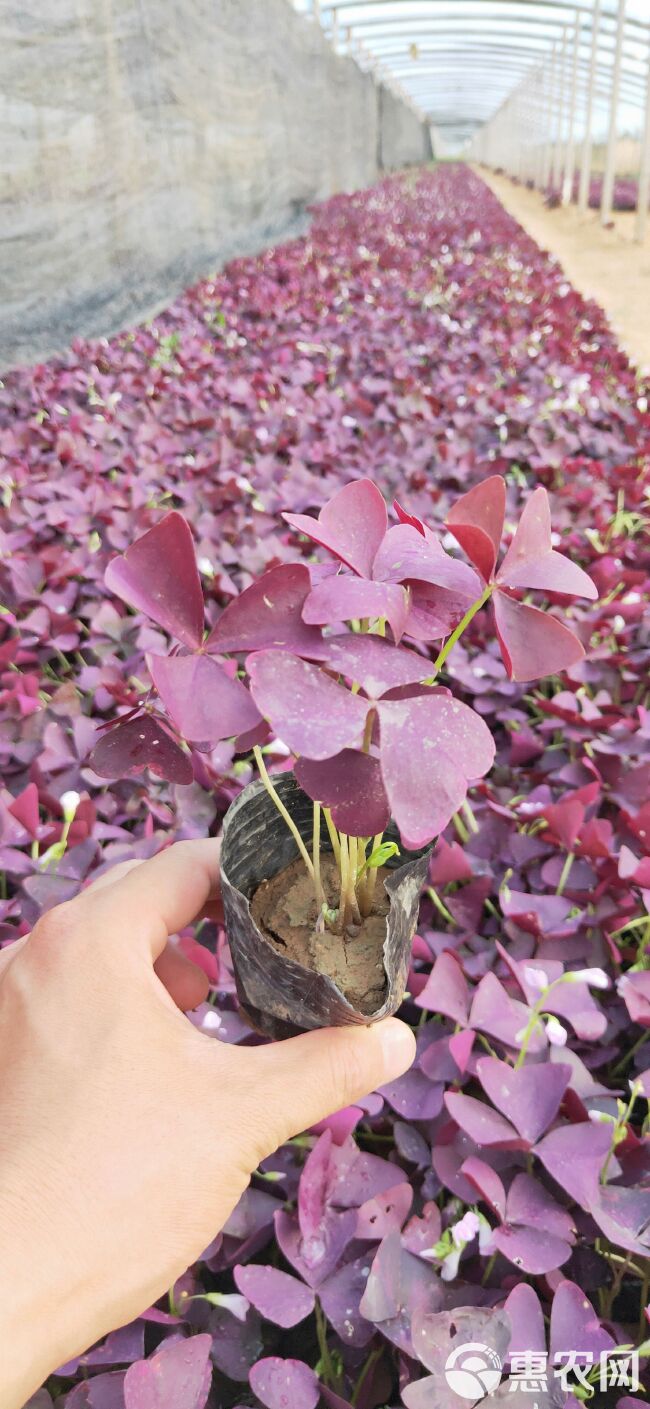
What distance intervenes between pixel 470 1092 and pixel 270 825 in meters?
0.45

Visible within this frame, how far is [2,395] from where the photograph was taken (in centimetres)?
315

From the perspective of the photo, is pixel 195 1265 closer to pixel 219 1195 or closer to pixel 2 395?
pixel 219 1195

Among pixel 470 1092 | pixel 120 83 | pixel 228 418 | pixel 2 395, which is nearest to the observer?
pixel 470 1092

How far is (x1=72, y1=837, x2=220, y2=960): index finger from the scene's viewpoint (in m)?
0.74

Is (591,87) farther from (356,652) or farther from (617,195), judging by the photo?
(356,652)

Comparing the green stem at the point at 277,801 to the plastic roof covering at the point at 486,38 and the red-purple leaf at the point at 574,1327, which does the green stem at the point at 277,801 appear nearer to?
the red-purple leaf at the point at 574,1327

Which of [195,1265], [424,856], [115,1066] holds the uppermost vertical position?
[424,856]

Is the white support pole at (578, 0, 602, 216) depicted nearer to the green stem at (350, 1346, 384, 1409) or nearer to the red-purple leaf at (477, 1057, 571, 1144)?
the red-purple leaf at (477, 1057, 571, 1144)

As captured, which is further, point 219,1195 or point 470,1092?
point 470,1092

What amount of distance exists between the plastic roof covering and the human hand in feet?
48.9

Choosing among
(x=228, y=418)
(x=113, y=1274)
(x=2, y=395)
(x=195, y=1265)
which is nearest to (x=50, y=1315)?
(x=113, y=1274)

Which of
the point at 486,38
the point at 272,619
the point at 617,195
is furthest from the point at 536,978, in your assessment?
the point at 486,38

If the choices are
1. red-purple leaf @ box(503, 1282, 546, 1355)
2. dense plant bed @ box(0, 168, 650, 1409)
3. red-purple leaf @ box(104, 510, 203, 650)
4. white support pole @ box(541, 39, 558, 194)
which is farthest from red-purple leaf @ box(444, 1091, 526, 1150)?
white support pole @ box(541, 39, 558, 194)

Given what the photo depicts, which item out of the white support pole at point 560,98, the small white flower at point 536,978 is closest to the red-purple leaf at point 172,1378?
the small white flower at point 536,978
